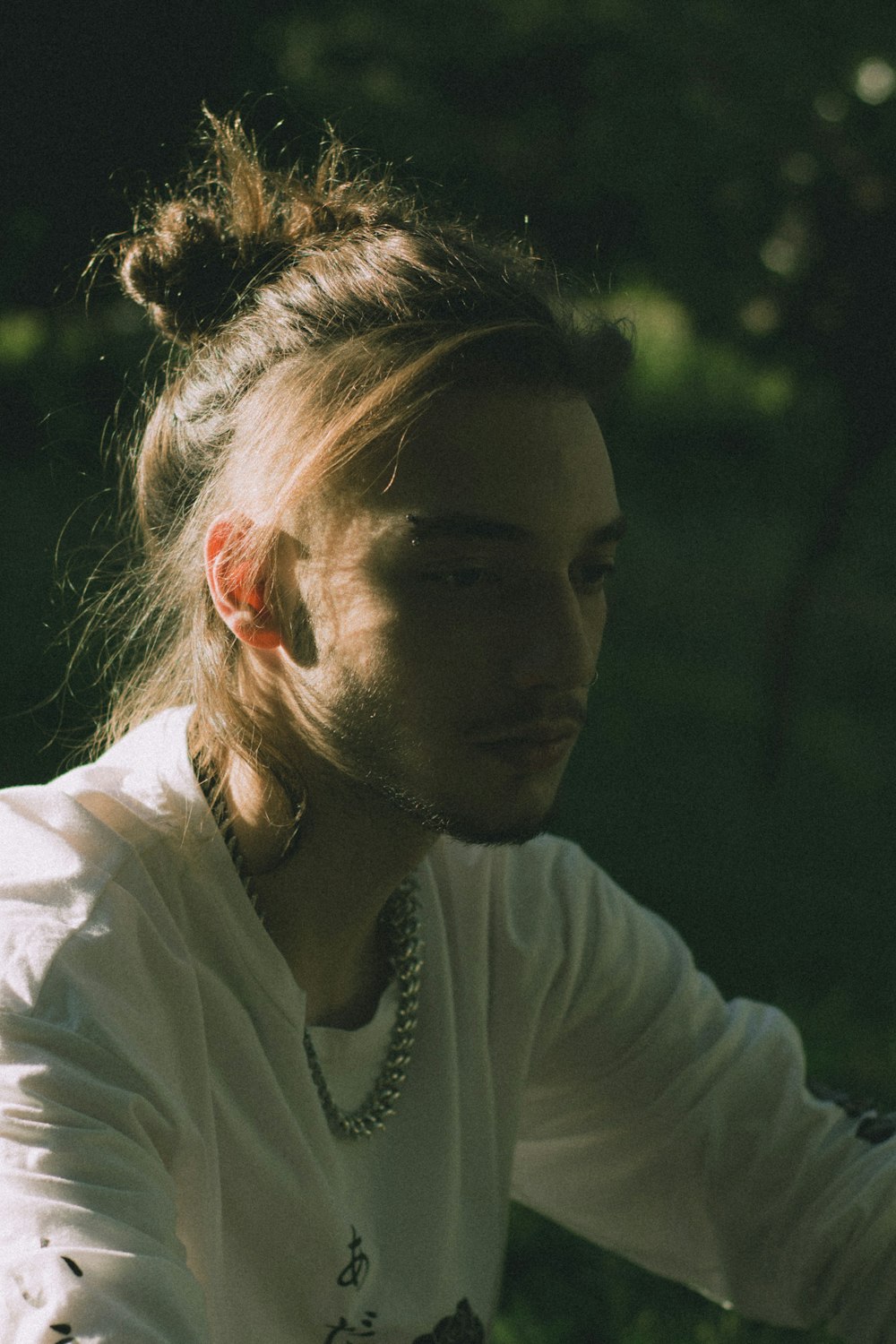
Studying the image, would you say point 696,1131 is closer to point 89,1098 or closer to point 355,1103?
point 355,1103

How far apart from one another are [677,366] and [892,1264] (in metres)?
7.16

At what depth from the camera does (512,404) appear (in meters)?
1.66

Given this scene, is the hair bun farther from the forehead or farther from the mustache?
the mustache

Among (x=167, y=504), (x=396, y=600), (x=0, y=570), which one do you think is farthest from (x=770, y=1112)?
(x=0, y=570)

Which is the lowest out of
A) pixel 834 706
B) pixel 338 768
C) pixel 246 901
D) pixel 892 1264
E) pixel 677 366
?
pixel 892 1264

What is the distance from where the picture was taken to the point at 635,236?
4.65 m

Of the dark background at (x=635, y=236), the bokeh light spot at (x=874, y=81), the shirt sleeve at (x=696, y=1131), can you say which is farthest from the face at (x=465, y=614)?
the bokeh light spot at (x=874, y=81)

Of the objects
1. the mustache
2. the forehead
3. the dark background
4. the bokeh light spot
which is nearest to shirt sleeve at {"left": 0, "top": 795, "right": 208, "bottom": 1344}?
the mustache

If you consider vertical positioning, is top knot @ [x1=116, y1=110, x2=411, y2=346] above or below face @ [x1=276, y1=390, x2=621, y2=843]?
above

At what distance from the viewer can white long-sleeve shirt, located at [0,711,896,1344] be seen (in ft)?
4.35

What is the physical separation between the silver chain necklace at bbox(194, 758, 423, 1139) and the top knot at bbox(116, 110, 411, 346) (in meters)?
0.58

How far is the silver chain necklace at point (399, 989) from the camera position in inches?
68.1

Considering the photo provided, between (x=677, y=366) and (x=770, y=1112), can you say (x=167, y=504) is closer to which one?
(x=770, y=1112)

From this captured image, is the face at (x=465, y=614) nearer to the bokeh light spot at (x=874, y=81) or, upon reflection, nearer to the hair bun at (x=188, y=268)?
the hair bun at (x=188, y=268)
